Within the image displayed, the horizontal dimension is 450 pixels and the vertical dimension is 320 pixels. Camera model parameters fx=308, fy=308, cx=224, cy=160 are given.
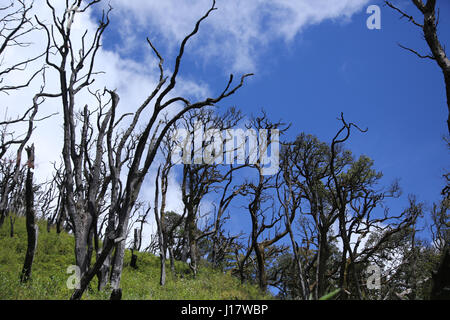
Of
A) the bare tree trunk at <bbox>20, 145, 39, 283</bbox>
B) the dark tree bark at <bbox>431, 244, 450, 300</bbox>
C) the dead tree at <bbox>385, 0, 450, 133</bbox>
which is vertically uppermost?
the dead tree at <bbox>385, 0, 450, 133</bbox>

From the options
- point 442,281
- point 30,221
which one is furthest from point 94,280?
point 442,281

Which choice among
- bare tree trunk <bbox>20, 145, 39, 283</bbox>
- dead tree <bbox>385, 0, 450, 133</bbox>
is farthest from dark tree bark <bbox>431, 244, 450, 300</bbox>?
bare tree trunk <bbox>20, 145, 39, 283</bbox>

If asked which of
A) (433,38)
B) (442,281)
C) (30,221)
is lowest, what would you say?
(442,281)

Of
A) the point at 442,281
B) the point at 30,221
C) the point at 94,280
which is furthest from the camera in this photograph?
the point at 94,280

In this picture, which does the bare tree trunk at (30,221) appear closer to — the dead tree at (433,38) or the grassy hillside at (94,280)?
the grassy hillside at (94,280)

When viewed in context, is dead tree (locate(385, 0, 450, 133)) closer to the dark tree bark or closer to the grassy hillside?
the dark tree bark

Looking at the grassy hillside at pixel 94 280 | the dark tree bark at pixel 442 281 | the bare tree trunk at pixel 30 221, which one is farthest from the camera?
the grassy hillside at pixel 94 280

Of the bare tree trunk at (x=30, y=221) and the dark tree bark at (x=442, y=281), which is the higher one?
the bare tree trunk at (x=30, y=221)

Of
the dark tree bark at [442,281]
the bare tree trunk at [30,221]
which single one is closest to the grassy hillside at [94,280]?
the bare tree trunk at [30,221]

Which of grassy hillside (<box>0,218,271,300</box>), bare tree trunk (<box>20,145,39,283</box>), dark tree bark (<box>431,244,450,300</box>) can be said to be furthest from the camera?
grassy hillside (<box>0,218,271,300</box>)

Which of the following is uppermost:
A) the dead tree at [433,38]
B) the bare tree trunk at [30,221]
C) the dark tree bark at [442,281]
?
the dead tree at [433,38]

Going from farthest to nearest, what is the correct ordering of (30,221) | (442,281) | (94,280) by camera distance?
(94,280)
(30,221)
(442,281)

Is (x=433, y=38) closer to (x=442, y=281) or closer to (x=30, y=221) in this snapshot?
(x=442, y=281)
